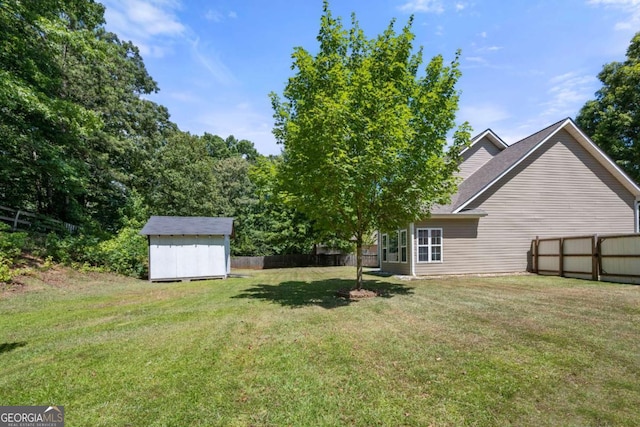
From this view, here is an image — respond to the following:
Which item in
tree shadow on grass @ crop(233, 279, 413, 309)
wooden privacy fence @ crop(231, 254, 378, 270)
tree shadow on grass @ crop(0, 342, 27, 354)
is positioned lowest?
wooden privacy fence @ crop(231, 254, 378, 270)

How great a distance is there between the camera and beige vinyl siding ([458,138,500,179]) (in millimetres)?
19359

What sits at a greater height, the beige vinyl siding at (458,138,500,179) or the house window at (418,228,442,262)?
the beige vinyl siding at (458,138,500,179)

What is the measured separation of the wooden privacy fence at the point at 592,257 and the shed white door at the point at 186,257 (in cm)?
1702

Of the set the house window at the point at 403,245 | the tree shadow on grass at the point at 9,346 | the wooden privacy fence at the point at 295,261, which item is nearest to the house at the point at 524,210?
the house window at the point at 403,245

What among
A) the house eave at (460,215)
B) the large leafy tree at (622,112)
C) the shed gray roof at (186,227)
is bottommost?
the shed gray roof at (186,227)

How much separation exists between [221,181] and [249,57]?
24334 millimetres

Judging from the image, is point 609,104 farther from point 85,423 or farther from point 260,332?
point 85,423

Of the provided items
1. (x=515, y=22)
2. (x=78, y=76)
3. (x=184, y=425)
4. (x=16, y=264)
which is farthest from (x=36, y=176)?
(x=515, y=22)

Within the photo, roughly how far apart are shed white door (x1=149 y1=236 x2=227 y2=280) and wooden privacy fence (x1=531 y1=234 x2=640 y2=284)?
17.0 metres

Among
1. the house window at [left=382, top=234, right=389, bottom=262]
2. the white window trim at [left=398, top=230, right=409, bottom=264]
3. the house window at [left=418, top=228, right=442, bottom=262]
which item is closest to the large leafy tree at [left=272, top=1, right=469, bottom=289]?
the house window at [left=418, top=228, right=442, bottom=262]

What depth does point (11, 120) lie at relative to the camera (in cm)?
1700

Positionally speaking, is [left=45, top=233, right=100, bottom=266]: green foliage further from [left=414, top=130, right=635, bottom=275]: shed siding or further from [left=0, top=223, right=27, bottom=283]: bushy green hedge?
[left=414, top=130, right=635, bottom=275]: shed siding

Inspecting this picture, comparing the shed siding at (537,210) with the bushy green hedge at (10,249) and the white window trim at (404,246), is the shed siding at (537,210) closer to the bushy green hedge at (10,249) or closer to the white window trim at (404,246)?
the white window trim at (404,246)

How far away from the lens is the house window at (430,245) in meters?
15.4
